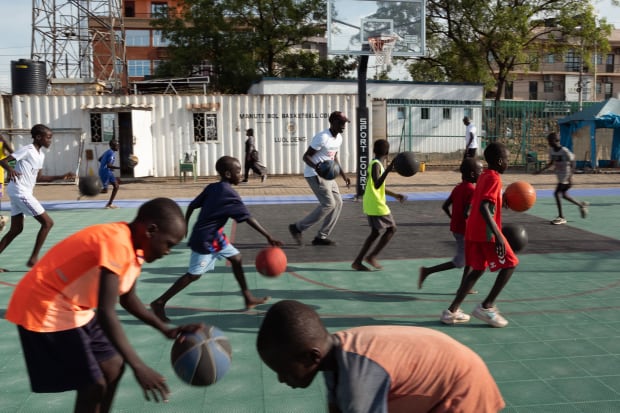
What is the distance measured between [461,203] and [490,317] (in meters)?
1.35

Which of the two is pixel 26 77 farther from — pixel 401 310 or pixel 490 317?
pixel 490 317

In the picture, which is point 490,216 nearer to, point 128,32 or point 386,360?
point 386,360

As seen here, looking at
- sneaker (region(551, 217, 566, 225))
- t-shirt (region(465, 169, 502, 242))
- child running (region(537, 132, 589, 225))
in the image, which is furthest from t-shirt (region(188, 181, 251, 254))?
child running (region(537, 132, 589, 225))

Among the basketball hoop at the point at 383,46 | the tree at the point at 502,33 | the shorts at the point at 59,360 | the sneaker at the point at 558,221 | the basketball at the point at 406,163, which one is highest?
the tree at the point at 502,33

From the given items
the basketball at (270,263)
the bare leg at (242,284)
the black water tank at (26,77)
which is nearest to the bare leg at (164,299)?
the bare leg at (242,284)

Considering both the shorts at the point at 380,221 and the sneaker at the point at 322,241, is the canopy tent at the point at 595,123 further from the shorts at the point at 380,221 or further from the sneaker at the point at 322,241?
the shorts at the point at 380,221

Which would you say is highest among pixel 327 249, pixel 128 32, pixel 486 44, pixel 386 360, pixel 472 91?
pixel 128 32

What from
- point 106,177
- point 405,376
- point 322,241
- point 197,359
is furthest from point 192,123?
point 405,376

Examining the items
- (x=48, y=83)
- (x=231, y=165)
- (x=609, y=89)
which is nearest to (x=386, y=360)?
(x=231, y=165)

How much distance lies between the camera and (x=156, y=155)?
2241 cm

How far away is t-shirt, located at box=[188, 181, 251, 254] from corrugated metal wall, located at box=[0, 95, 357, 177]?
662 inches

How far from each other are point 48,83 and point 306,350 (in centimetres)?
2977

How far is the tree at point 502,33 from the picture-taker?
104 feet

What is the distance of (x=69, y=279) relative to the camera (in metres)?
2.94
